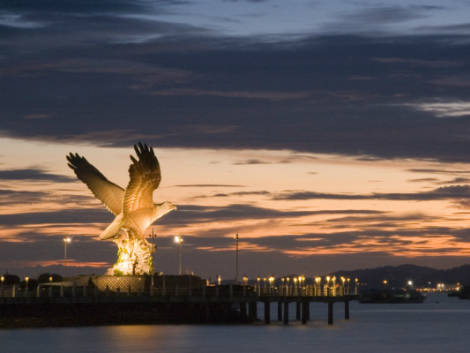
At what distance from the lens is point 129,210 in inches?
4419

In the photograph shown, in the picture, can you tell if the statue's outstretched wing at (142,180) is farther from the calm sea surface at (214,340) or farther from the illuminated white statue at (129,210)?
the calm sea surface at (214,340)

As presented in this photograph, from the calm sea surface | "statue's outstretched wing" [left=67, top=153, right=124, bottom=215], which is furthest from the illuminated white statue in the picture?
the calm sea surface

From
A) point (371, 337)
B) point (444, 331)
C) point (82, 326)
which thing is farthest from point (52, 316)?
point (444, 331)

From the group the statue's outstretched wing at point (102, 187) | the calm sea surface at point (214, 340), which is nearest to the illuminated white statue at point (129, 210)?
the statue's outstretched wing at point (102, 187)

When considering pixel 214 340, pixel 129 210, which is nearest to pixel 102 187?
pixel 129 210

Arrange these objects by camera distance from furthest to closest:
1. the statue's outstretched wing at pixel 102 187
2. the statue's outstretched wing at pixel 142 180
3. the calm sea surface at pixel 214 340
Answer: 1. the statue's outstretched wing at pixel 102 187
2. the statue's outstretched wing at pixel 142 180
3. the calm sea surface at pixel 214 340

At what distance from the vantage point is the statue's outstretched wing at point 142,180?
10498 cm

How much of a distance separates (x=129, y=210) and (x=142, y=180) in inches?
241

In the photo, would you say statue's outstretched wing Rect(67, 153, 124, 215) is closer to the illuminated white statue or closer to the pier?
the illuminated white statue

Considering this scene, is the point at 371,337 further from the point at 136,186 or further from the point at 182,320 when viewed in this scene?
the point at 136,186

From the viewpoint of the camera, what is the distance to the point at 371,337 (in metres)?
118

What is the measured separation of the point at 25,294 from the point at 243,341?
21.6 meters

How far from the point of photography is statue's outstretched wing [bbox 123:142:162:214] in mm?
104981

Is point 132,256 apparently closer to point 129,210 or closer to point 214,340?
point 129,210
